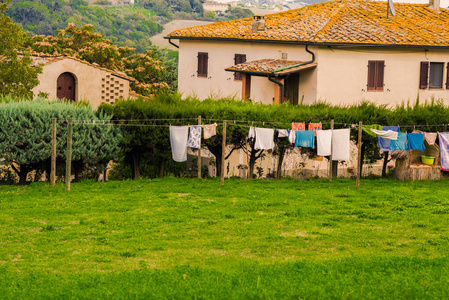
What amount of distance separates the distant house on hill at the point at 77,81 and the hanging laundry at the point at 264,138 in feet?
51.3

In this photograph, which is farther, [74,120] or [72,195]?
[74,120]

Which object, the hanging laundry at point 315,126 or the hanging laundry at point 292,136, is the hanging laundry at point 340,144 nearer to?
the hanging laundry at point 315,126

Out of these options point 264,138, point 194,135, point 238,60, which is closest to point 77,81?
point 238,60

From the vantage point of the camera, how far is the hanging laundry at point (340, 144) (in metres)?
18.8

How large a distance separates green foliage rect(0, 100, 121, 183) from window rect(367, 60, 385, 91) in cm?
1247

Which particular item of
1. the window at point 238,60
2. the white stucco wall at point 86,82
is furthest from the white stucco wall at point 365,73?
the white stucco wall at point 86,82

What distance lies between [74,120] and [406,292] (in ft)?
36.6

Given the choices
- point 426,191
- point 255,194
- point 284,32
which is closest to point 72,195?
point 255,194

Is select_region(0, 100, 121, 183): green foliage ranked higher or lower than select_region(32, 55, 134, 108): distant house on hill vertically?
lower

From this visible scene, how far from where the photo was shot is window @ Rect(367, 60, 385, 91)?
2703 centimetres

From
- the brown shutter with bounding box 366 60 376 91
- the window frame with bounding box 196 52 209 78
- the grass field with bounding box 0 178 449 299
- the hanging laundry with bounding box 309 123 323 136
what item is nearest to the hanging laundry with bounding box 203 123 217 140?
the grass field with bounding box 0 178 449 299

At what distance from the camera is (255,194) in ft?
54.3

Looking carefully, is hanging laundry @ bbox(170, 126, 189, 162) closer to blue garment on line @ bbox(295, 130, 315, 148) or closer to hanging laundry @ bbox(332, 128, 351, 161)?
blue garment on line @ bbox(295, 130, 315, 148)

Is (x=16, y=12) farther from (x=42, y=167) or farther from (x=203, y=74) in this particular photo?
(x=42, y=167)
